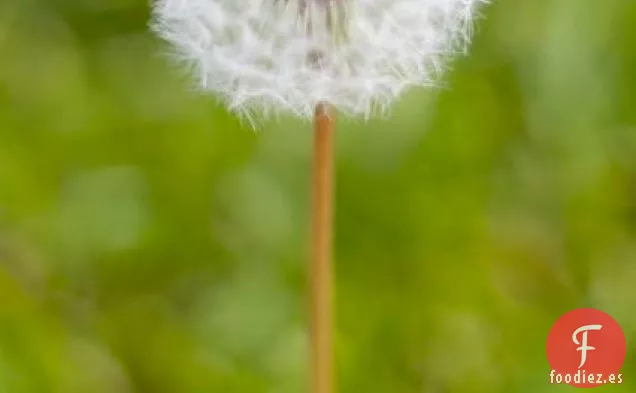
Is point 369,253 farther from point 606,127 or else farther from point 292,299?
point 606,127

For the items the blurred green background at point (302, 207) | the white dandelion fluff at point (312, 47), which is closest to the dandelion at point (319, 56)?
the white dandelion fluff at point (312, 47)

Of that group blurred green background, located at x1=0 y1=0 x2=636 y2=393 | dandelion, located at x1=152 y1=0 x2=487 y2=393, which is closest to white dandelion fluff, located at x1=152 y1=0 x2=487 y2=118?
dandelion, located at x1=152 y1=0 x2=487 y2=393

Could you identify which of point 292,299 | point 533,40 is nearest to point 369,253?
point 292,299

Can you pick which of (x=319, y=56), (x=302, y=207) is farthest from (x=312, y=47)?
(x=302, y=207)

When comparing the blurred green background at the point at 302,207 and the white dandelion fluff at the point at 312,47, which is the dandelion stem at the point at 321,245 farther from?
the blurred green background at the point at 302,207

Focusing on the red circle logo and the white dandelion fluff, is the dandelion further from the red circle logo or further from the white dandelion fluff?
the red circle logo
